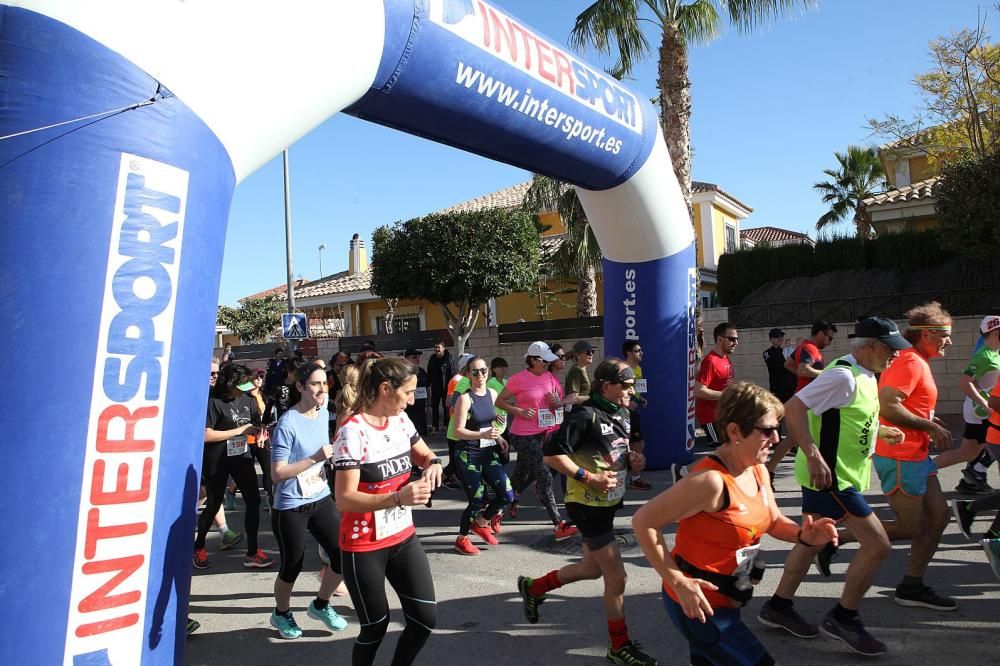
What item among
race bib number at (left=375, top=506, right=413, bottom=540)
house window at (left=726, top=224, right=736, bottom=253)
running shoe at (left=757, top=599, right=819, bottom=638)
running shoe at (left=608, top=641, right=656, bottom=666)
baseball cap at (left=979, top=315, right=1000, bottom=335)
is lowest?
running shoe at (left=608, top=641, right=656, bottom=666)

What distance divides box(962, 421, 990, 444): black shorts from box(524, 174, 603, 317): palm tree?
36.7 feet

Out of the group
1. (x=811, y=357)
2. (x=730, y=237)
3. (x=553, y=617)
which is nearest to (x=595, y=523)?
(x=553, y=617)

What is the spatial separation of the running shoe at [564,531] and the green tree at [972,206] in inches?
456

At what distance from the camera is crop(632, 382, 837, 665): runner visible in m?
2.62

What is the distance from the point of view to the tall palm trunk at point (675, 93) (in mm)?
12172

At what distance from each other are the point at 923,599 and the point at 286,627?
397 cm

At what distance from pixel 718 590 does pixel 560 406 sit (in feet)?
13.6

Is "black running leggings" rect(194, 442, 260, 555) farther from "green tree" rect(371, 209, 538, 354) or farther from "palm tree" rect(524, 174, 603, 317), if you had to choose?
"palm tree" rect(524, 174, 603, 317)

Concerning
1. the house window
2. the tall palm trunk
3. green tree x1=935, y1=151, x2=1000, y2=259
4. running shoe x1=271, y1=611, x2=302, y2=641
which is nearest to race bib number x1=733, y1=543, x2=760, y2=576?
running shoe x1=271, y1=611, x2=302, y2=641

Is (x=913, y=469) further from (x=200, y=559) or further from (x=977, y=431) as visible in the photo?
(x=200, y=559)

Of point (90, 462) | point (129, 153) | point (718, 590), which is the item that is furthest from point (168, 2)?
point (718, 590)

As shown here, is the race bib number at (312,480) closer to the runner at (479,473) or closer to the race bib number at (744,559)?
the runner at (479,473)

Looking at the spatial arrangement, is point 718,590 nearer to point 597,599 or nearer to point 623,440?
point 623,440

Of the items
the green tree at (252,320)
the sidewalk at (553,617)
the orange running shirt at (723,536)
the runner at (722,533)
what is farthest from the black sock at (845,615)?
the green tree at (252,320)
